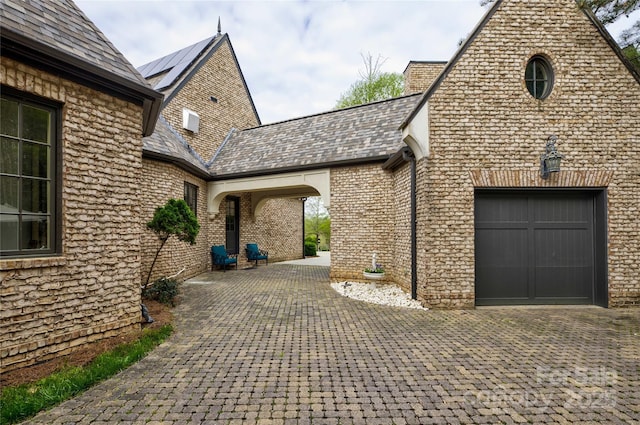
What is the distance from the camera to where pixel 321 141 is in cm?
1027

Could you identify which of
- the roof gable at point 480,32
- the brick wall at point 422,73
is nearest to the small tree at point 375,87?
the brick wall at point 422,73

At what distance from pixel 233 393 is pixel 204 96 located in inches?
459

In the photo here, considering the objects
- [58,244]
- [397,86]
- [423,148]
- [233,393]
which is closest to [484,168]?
[423,148]

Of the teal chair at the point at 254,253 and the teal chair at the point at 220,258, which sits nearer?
the teal chair at the point at 220,258

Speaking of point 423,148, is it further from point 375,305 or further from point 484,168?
point 375,305

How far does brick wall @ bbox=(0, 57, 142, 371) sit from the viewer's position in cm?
329

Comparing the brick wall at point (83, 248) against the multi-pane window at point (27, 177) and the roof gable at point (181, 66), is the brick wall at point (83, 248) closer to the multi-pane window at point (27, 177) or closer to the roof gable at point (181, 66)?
the multi-pane window at point (27, 177)

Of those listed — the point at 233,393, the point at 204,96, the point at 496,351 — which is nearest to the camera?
the point at 233,393

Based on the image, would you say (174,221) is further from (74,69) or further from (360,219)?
(360,219)

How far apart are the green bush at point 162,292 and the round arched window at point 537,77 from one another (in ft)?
27.9

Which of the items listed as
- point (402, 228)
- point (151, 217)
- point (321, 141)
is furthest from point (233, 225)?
point (402, 228)

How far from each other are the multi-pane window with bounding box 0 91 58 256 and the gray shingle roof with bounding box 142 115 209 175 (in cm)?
404

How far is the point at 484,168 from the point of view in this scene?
5.97 m

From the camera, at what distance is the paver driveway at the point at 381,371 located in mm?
2619
